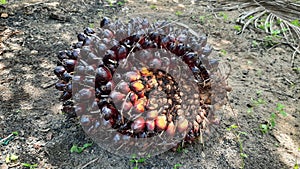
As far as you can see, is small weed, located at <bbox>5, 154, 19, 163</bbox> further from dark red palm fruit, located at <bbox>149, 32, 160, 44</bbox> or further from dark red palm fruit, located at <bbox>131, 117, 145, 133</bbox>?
dark red palm fruit, located at <bbox>149, 32, 160, 44</bbox>

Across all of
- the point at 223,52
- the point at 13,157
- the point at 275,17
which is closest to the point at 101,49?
the point at 13,157

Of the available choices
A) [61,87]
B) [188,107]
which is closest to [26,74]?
[61,87]

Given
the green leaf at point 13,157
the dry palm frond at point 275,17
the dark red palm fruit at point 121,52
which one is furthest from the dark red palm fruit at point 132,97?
the dry palm frond at point 275,17

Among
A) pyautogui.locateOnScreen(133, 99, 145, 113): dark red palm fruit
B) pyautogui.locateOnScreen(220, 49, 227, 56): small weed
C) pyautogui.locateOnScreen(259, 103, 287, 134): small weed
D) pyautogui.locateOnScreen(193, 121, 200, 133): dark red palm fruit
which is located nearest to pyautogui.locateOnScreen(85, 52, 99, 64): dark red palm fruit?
pyautogui.locateOnScreen(133, 99, 145, 113): dark red palm fruit

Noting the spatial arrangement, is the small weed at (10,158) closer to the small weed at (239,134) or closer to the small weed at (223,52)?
the small weed at (239,134)

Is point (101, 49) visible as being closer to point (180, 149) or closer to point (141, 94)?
point (141, 94)
